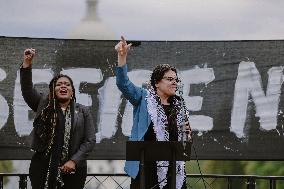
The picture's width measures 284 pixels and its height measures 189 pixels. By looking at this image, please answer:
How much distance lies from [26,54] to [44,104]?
0.47m

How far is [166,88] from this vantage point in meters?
6.30

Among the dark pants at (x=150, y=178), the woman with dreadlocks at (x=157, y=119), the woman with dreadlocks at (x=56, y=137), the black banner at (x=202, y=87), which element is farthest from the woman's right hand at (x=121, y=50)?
the black banner at (x=202, y=87)

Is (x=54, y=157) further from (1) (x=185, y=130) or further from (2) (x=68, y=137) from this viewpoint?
(1) (x=185, y=130)

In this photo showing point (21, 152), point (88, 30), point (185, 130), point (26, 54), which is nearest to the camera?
point (185, 130)

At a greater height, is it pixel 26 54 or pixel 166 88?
pixel 26 54

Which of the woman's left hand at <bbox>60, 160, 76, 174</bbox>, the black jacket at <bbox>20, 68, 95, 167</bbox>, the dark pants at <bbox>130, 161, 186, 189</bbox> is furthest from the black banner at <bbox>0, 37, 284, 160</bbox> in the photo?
the dark pants at <bbox>130, 161, 186, 189</bbox>

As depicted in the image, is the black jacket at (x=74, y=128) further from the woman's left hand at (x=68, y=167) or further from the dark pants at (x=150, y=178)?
the dark pants at (x=150, y=178)

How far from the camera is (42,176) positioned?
686 centimetres

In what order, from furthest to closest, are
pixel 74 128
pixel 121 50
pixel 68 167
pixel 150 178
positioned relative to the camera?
pixel 74 128 → pixel 68 167 → pixel 150 178 → pixel 121 50

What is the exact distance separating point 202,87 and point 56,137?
9.64 feet

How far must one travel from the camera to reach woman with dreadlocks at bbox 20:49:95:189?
6859 millimetres

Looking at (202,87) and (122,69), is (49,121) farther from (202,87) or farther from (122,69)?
(202,87)

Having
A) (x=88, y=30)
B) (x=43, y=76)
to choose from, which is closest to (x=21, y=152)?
(x=43, y=76)

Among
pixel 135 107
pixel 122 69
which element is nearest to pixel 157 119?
pixel 135 107
